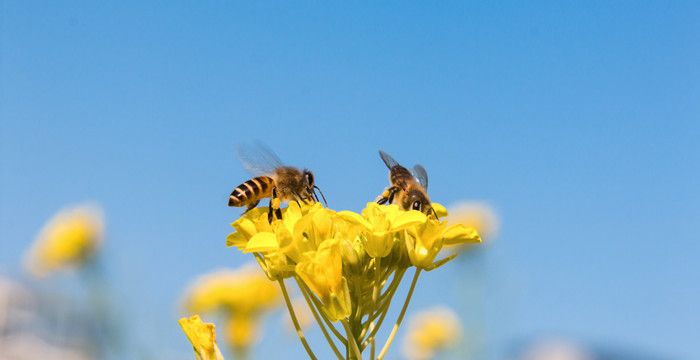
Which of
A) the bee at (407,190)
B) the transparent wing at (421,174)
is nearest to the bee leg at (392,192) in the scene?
the bee at (407,190)

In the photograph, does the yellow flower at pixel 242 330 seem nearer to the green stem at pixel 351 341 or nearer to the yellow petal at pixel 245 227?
the yellow petal at pixel 245 227

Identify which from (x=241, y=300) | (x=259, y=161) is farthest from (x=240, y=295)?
(x=259, y=161)

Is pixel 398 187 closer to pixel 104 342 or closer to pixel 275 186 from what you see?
pixel 275 186

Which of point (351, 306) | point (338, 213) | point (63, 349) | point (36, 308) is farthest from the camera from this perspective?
point (36, 308)

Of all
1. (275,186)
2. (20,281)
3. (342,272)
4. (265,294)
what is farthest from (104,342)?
(20,281)

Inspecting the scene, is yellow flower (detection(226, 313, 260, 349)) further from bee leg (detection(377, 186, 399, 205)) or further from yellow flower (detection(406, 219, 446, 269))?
yellow flower (detection(406, 219, 446, 269))

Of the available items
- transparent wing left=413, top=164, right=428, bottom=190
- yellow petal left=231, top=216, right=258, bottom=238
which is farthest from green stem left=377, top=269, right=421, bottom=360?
transparent wing left=413, top=164, right=428, bottom=190
